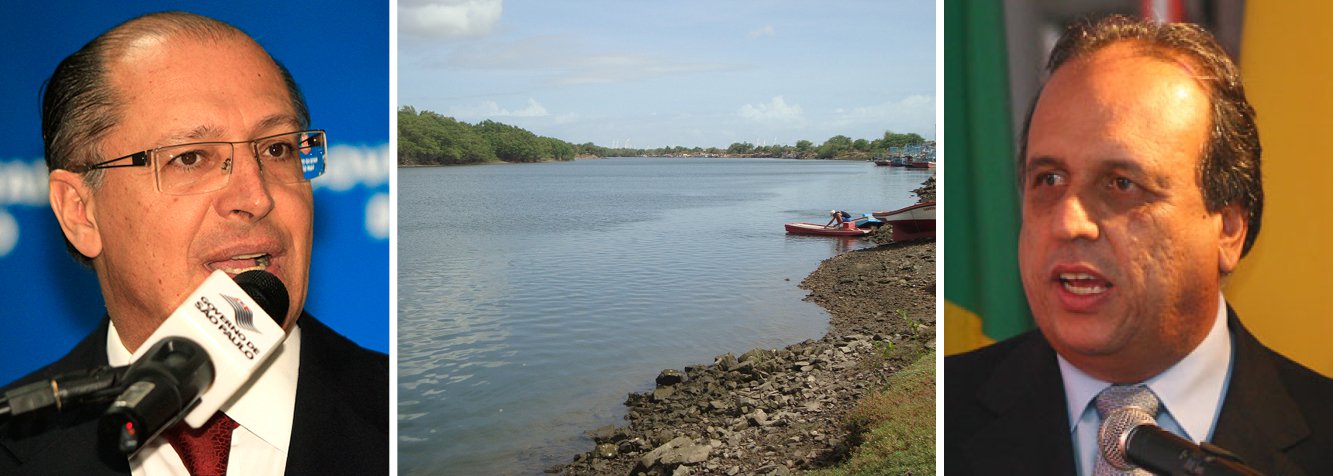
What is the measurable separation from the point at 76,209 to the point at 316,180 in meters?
0.59

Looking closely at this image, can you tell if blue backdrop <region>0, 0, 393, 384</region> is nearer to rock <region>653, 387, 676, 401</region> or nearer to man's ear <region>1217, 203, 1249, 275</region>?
man's ear <region>1217, 203, 1249, 275</region>

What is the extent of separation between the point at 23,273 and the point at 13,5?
0.68 m

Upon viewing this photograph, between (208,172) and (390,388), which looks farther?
(390,388)

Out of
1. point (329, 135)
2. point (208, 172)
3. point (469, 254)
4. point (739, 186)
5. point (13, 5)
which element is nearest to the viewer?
point (208, 172)

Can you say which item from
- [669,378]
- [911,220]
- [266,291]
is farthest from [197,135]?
[911,220]

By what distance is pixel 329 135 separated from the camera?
2.68 meters

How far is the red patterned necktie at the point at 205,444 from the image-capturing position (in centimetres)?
205

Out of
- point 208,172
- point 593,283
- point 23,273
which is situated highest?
point 208,172

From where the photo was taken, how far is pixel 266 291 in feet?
5.57

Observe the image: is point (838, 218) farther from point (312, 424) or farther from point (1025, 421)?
point (312, 424)

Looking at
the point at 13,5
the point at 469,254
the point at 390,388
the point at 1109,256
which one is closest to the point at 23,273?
the point at 13,5

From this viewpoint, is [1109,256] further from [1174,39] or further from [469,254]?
[469,254]

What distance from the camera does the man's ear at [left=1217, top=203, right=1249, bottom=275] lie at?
2.49 meters

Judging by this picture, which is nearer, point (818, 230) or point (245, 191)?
point (245, 191)
